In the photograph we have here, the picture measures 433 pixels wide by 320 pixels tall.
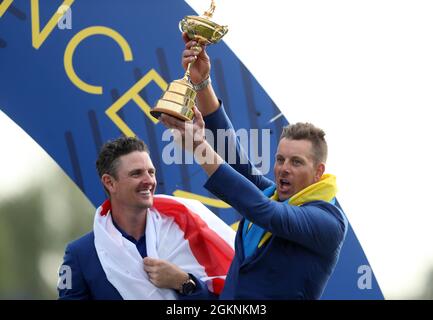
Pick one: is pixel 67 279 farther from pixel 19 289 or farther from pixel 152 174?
pixel 19 289

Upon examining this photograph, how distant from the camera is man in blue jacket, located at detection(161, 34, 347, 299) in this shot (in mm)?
4043

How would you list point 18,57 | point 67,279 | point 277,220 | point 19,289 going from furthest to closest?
1. point 19,289
2. point 18,57
3. point 67,279
4. point 277,220

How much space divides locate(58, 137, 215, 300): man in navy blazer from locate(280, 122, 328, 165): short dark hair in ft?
2.45

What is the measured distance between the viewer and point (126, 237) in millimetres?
4816

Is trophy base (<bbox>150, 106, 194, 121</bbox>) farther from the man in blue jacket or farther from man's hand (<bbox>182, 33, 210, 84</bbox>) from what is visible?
man's hand (<bbox>182, 33, 210, 84</bbox>)

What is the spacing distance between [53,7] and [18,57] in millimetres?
359

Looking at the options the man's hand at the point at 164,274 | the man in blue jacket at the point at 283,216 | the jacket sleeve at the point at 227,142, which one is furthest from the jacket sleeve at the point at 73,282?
the jacket sleeve at the point at 227,142

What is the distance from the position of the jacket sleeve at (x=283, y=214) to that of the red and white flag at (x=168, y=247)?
708mm

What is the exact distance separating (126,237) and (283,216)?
99cm

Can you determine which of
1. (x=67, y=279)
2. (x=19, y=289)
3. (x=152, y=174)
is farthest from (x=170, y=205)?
(x=19, y=289)

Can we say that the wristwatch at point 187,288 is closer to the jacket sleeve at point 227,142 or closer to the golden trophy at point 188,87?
the jacket sleeve at point 227,142

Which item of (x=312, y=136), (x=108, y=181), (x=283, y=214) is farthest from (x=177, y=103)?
(x=108, y=181)

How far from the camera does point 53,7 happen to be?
19.4 ft

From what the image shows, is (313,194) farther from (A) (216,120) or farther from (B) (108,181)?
(B) (108,181)
